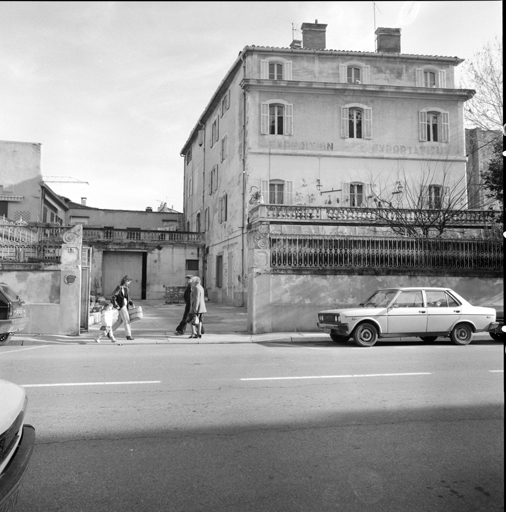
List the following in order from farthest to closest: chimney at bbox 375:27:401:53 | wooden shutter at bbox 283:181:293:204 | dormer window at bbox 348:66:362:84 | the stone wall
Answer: the stone wall → dormer window at bbox 348:66:362:84 → wooden shutter at bbox 283:181:293:204 → chimney at bbox 375:27:401:53

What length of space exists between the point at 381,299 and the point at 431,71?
1882cm

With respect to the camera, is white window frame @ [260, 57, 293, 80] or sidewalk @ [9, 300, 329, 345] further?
white window frame @ [260, 57, 293, 80]

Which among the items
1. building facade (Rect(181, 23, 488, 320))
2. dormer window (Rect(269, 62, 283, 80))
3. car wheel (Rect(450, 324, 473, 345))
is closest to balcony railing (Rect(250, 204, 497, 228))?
car wheel (Rect(450, 324, 473, 345))

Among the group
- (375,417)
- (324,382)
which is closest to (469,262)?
(324,382)

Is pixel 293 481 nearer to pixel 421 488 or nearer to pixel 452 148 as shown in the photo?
pixel 421 488

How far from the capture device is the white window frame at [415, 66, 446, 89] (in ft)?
89.5

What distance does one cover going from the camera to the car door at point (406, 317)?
42.5 feet

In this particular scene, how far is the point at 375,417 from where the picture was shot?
5.69 m

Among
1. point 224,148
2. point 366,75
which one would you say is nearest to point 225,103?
point 224,148

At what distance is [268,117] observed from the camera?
86.1ft

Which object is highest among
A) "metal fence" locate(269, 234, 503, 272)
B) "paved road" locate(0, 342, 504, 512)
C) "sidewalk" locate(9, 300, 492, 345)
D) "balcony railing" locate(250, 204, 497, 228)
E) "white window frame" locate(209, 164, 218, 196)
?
"white window frame" locate(209, 164, 218, 196)

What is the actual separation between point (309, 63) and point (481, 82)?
38.4ft

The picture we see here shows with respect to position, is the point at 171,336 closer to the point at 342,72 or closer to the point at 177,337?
the point at 177,337

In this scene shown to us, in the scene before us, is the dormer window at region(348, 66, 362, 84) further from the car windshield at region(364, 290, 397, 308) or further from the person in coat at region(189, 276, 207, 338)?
the person in coat at region(189, 276, 207, 338)
